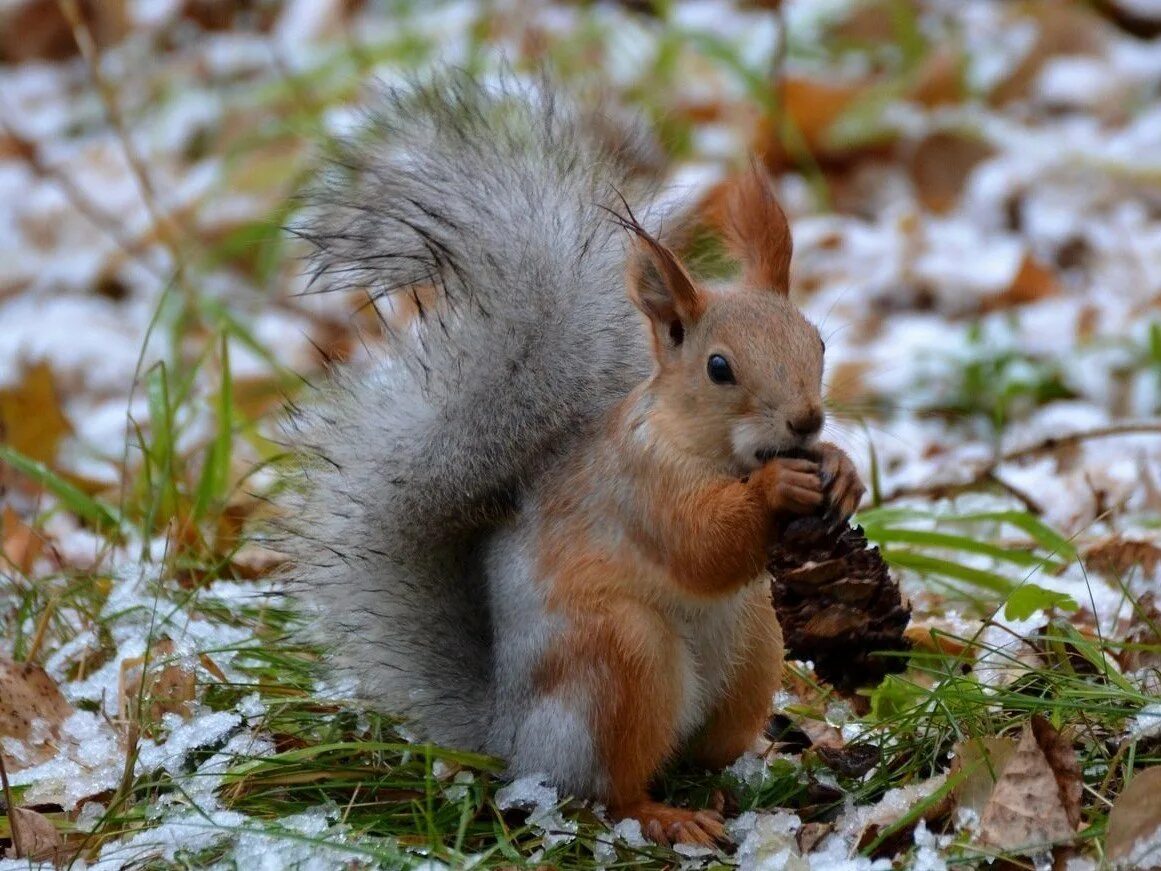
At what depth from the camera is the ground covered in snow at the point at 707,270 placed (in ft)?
4.19

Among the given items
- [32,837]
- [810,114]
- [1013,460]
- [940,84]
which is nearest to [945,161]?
[940,84]

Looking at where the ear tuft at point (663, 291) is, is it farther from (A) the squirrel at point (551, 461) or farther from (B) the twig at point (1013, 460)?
(B) the twig at point (1013, 460)

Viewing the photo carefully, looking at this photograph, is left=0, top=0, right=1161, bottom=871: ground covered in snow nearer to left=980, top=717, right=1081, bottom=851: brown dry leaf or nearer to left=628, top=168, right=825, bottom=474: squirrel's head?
left=980, top=717, right=1081, bottom=851: brown dry leaf

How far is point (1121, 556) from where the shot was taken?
1733mm

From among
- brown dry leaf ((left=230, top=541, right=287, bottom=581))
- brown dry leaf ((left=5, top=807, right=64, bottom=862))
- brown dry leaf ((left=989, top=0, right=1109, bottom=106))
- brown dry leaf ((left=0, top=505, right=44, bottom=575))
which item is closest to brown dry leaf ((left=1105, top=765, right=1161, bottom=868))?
brown dry leaf ((left=5, top=807, right=64, bottom=862))

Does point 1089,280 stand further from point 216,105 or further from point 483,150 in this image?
point 216,105

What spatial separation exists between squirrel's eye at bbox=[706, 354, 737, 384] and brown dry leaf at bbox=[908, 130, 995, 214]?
263 centimetres

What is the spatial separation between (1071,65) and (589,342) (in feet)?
10.7

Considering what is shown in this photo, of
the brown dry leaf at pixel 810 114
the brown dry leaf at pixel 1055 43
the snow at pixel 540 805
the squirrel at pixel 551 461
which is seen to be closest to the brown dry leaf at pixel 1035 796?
the squirrel at pixel 551 461

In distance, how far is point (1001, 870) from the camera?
115cm

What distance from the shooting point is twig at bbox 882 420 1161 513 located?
2.02 metres

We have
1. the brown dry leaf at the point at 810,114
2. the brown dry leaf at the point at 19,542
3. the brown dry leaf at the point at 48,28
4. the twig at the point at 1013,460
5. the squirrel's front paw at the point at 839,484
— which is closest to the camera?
the squirrel's front paw at the point at 839,484

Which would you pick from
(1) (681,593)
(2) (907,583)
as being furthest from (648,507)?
(2) (907,583)

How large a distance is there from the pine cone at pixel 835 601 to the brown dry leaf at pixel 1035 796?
149 mm
